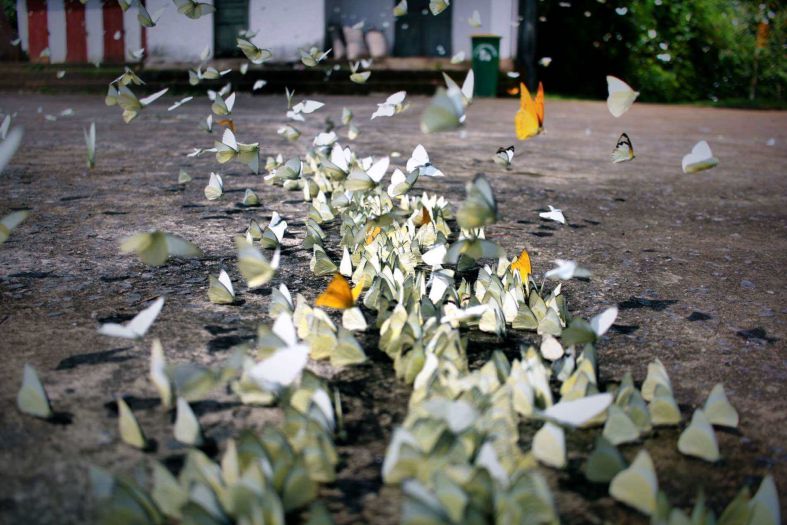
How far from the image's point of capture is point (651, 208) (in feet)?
9.57

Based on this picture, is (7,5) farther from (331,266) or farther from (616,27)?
(331,266)

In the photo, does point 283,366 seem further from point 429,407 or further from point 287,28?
point 287,28

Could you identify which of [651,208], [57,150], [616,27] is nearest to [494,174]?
[651,208]

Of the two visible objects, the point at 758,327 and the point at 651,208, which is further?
the point at 651,208

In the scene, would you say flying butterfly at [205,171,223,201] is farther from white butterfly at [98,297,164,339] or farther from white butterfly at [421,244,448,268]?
white butterfly at [98,297,164,339]

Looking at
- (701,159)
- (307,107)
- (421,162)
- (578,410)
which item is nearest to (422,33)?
(307,107)

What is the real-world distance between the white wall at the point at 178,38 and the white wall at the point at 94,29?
4.91 ft

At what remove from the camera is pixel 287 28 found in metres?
13.5

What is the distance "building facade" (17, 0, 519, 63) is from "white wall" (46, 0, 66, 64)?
5.2 inches

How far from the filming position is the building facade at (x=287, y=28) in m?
13.4

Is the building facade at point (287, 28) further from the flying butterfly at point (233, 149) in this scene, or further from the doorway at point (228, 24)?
the flying butterfly at point (233, 149)

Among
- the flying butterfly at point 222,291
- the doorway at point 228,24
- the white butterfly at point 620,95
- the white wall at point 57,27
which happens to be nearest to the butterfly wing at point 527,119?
the white butterfly at point 620,95

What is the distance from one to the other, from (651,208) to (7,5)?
1815 cm

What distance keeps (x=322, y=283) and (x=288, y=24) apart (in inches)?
499
